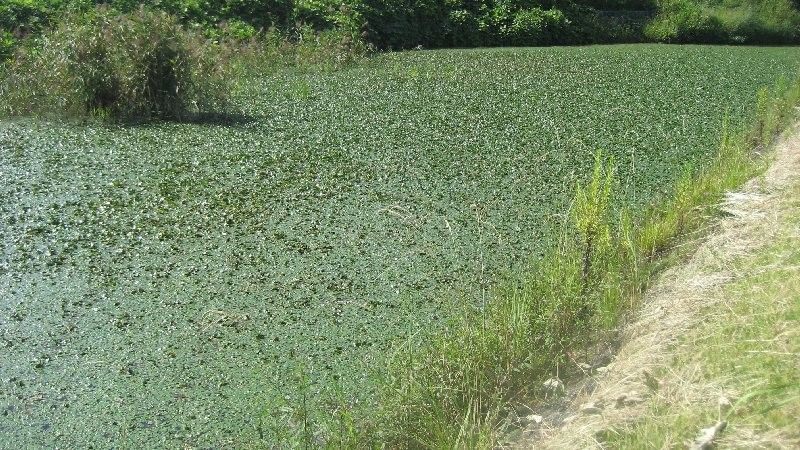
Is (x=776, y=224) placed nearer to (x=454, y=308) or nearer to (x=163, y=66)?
(x=454, y=308)

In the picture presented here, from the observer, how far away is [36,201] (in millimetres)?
5164

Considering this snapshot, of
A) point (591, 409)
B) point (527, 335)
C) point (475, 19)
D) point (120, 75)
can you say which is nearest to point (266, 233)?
point (527, 335)

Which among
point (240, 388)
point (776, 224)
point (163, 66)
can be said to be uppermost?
point (163, 66)

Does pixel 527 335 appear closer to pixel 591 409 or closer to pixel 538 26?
pixel 591 409

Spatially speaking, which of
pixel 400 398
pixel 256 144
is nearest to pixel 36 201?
pixel 256 144

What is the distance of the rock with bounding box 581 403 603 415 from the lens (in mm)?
2924

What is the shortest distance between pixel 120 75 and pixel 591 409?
5.34m

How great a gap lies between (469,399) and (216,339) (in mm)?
1071

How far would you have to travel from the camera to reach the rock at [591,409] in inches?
115

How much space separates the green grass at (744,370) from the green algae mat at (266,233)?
1.00m

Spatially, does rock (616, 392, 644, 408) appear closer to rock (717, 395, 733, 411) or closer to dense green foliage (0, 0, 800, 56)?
rock (717, 395, 733, 411)

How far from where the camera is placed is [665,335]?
3359mm

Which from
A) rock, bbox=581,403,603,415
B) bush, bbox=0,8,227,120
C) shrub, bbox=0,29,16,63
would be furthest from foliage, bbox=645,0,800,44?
rock, bbox=581,403,603,415

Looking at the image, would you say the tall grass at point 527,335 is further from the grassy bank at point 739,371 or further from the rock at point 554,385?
the grassy bank at point 739,371
